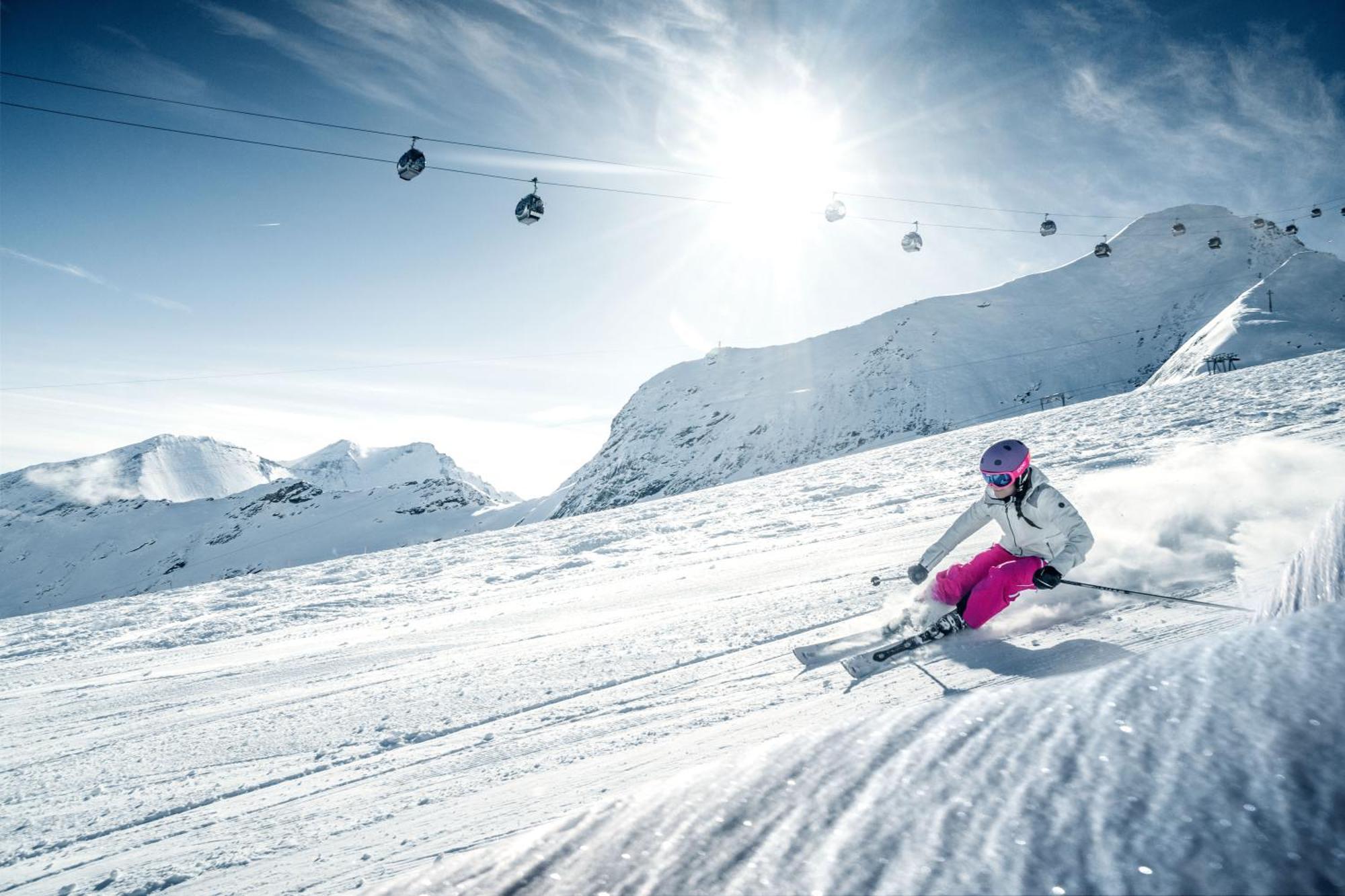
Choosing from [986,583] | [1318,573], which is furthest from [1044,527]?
[1318,573]

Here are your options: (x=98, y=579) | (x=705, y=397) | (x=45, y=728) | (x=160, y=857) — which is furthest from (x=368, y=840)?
(x=98, y=579)

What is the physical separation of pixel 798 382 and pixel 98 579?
16097 centimetres

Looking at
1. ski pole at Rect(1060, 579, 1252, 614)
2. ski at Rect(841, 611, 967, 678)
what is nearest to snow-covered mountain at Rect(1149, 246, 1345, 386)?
ski pole at Rect(1060, 579, 1252, 614)

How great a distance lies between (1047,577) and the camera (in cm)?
421

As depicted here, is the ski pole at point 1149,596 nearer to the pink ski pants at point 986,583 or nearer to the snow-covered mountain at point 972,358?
the pink ski pants at point 986,583

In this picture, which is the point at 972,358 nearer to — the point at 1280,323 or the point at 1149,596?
the point at 1280,323

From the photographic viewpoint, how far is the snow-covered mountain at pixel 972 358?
273ft

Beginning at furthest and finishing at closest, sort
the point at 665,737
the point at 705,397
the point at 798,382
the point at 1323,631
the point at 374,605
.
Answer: the point at 705,397 → the point at 798,382 → the point at 374,605 → the point at 665,737 → the point at 1323,631

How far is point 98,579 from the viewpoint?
144 meters

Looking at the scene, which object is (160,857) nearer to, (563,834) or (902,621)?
(563,834)

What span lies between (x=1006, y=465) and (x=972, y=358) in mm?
98692

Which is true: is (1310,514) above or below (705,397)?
below

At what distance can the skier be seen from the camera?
170 inches

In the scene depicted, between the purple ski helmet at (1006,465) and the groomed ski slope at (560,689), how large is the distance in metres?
0.91
